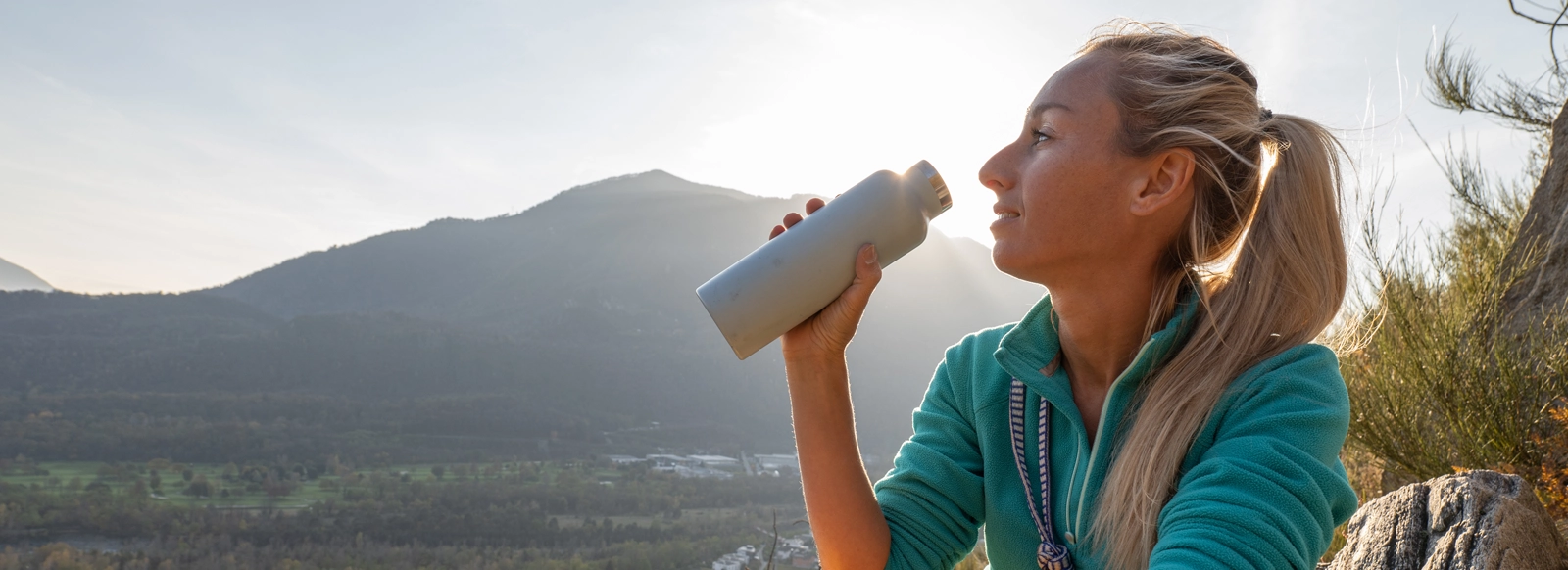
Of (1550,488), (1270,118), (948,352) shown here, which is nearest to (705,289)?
(948,352)

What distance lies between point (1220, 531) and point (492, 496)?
29100mm

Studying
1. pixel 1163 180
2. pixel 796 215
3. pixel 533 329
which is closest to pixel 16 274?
pixel 533 329

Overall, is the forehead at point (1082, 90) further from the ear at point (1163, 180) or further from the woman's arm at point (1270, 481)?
the woman's arm at point (1270, 481)

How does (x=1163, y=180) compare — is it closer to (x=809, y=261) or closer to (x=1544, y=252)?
(x=809, y=261)

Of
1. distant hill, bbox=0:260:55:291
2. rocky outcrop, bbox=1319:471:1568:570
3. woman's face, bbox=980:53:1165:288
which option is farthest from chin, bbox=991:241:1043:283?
distant hill, bbox=0:260:55:291

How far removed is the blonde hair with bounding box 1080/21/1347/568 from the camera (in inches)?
51.6

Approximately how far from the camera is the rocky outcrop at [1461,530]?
174 cm

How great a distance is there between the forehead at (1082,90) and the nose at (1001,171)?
9 centimetres

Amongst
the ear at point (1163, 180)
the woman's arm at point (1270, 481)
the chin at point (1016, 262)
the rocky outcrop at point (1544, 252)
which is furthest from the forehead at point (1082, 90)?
the rocky outcrop at point (1544, 252)

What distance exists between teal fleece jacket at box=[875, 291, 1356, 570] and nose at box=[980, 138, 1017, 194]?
0.95 ft

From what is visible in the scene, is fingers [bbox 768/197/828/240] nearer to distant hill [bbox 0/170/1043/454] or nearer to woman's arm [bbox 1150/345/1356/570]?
woman's arm [bbox 1150/345/1356/570]

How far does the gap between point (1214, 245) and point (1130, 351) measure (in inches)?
9.4

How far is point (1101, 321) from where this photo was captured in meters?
1.55

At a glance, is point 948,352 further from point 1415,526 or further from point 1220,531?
point 1415,526
